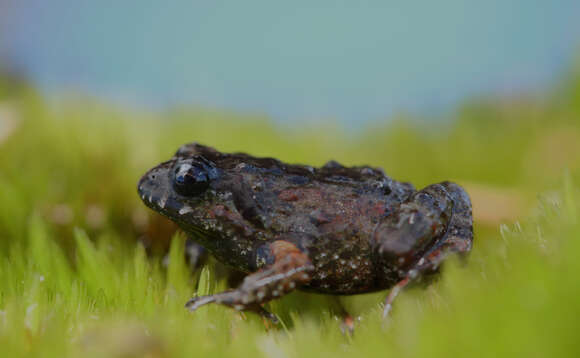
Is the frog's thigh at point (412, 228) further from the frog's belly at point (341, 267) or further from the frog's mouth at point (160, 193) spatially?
the frog's mouth at point (160, 193)

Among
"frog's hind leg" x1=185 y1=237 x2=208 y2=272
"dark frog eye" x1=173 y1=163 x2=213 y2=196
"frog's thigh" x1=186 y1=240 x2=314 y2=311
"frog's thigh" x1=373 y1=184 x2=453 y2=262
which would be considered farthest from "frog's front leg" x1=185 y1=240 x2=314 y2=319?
"frog's hind leg" x1=185 y1=237 x2=208 y2=272

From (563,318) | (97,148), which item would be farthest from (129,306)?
(97,148)

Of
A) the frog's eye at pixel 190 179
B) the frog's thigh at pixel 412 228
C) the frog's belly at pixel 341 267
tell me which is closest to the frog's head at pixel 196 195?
the frog's eye at pixel 190 179

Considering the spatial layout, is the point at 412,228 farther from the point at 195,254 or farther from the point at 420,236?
the point at 195,254

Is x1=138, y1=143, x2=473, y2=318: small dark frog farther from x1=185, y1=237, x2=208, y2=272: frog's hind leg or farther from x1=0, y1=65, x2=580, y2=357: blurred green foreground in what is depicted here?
x1=185, y1=237, x2=208, y2=272: frog's hind leg

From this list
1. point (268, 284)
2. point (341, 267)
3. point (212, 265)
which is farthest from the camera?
point (212, 265)

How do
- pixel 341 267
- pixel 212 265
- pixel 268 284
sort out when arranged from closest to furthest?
pixel 268 284
pixel 341 267
pixel 212 265

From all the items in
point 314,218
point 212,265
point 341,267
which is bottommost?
point 212,265

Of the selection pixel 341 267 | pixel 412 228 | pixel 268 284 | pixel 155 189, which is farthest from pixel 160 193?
pixel 412 228
